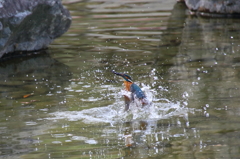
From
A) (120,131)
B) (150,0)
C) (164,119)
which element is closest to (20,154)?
(120,131)

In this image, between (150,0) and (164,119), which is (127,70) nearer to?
(164,119)

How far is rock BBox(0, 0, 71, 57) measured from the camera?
709 cm

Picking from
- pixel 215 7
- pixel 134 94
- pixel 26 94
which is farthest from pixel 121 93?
pixel 215 7

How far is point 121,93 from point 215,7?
6436 mm

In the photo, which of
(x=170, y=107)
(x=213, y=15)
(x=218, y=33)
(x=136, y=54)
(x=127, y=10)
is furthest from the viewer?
(x=127, y=10)

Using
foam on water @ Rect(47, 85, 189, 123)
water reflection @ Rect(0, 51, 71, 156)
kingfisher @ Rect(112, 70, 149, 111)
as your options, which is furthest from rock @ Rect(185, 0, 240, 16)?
kingfisher @ Rect(112, 70, 149, 111)

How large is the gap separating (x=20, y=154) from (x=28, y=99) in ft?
5.95

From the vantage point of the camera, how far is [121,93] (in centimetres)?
562

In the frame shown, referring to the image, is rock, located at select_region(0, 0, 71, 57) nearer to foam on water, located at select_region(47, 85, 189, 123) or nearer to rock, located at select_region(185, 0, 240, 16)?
foam on water, located at select_region(47, 85, 189, 123)

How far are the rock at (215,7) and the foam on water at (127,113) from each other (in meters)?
6.30

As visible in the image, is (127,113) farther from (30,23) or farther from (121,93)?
(30,23)

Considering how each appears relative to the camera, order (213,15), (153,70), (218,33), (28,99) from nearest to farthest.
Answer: (28,99) → (153,70) → (218,33) → (213,15)

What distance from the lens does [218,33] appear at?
360 inches

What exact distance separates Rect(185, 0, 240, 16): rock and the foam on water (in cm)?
630
